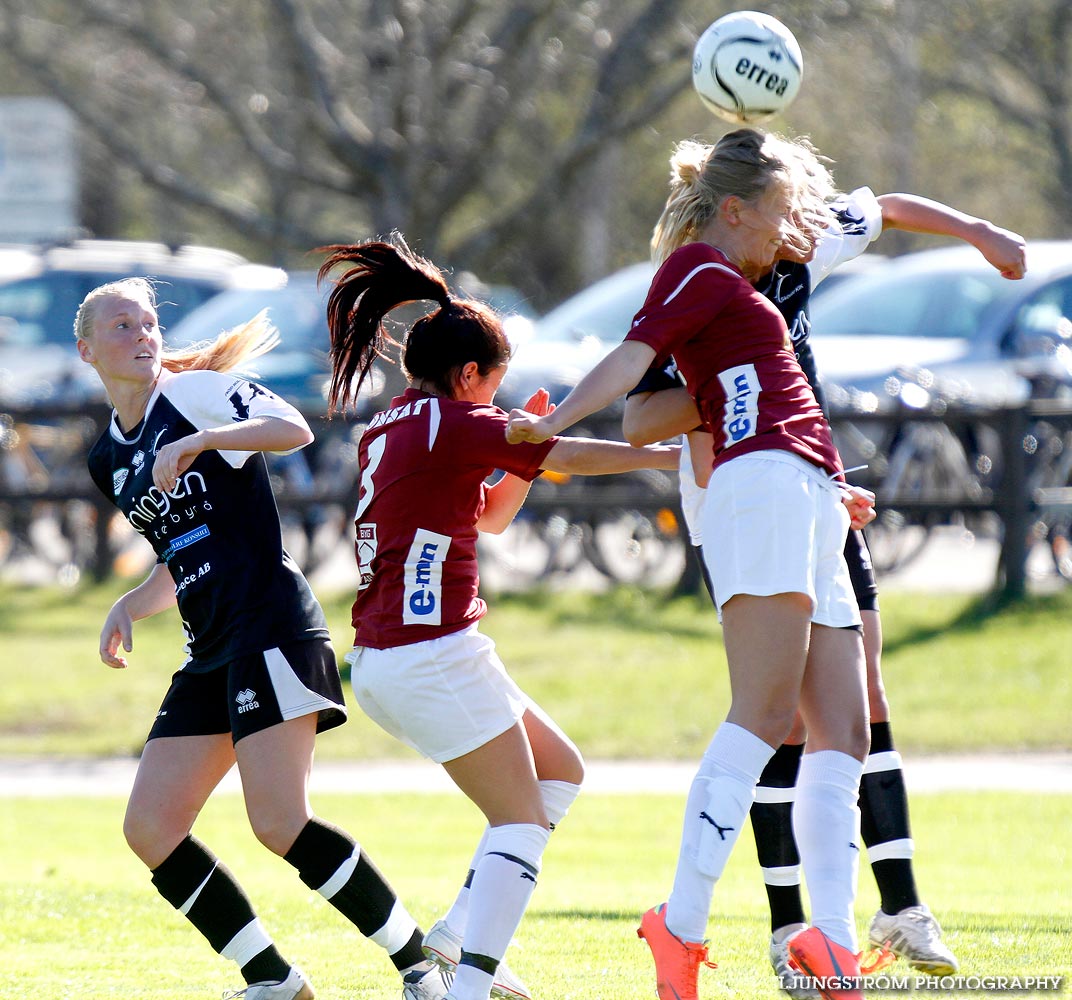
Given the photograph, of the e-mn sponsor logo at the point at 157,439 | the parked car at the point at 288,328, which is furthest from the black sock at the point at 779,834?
the parked car at the point at 288,328

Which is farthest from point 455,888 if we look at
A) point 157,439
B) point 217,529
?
point 157,439

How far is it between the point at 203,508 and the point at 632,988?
167cm

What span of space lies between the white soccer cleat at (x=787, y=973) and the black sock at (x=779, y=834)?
1.7 inches

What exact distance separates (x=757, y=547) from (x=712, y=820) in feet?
2.07

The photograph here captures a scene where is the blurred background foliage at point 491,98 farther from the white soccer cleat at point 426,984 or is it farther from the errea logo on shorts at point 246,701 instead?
the white soccer cleat at point 426,984

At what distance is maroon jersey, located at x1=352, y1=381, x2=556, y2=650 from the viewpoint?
4.23m

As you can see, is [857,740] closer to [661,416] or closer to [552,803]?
[552,803]

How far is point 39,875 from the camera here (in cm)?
741

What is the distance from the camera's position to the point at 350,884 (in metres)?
4.52

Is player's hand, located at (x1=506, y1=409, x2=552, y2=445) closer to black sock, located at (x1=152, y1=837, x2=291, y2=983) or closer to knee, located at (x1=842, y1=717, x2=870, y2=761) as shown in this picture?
knee, located at (x1=842, y1=717, x2=870, y2=761)

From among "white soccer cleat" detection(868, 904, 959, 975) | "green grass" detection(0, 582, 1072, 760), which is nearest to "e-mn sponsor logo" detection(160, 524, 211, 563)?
"white soccer cleat" detection(868, 904, 959, 975)

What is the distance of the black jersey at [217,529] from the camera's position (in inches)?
180

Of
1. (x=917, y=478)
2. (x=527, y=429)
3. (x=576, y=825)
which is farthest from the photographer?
(x=917, y=478)

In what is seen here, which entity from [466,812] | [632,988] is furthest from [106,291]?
[466,812]
